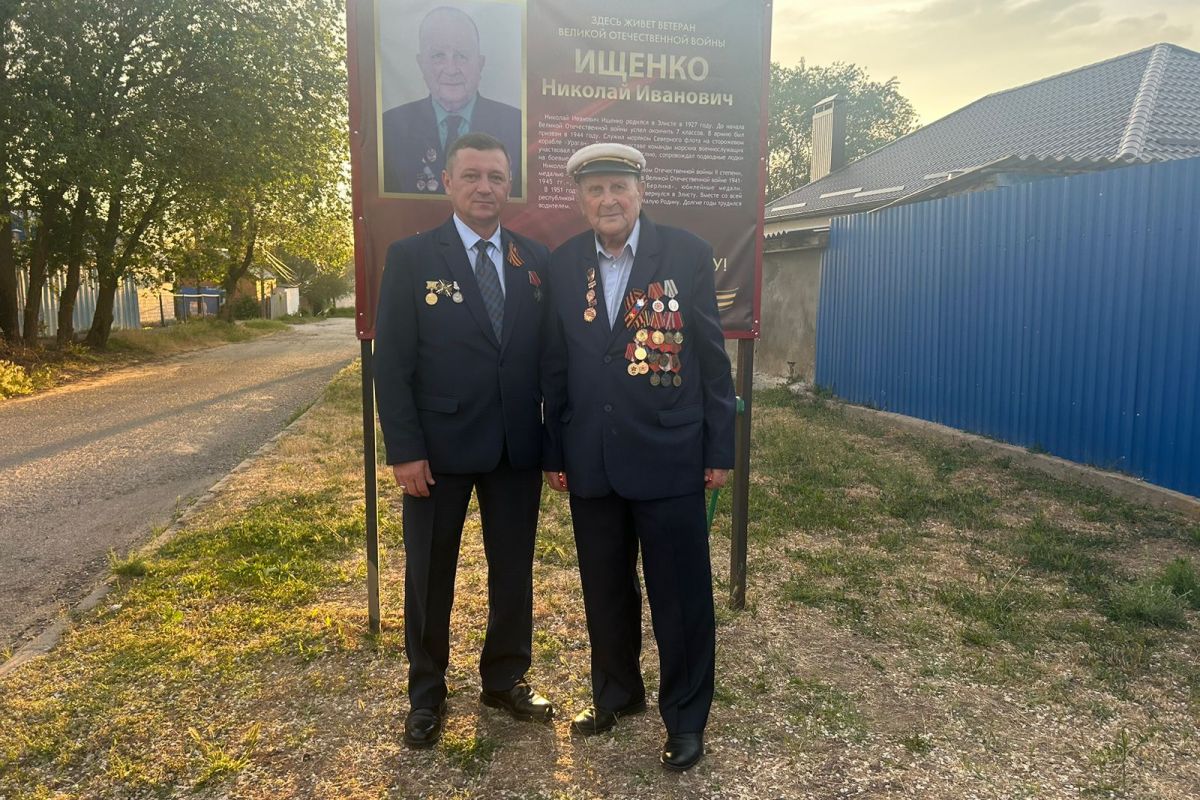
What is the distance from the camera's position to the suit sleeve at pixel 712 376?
8.98ft

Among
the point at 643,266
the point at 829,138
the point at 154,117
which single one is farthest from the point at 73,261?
the point at 829,138

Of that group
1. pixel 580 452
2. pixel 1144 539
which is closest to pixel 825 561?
pixel 1144 539

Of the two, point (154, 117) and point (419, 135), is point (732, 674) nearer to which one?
point (419, 135)

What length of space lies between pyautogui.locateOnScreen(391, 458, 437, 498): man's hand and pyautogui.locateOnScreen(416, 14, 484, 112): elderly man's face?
1.64 meters

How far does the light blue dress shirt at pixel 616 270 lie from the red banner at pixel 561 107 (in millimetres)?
950

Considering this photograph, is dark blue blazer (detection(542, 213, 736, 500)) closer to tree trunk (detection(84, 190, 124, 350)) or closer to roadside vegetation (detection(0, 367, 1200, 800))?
roadside vegetation (detection(0, 367, 1200, 800))

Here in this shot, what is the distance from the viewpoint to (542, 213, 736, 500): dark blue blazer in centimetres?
267

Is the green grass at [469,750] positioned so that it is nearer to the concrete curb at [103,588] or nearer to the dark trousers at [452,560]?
the dark trousers at [452,560]

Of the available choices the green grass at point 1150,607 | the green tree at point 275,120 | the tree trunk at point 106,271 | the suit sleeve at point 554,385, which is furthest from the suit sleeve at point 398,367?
the tree trunk at point 106,271

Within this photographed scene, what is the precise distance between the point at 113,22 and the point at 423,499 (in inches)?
595

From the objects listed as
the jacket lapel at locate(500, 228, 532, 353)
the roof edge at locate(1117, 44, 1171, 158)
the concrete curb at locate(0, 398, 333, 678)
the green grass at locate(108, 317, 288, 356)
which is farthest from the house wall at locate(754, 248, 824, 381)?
the green grass at locate(108, 317, 288, 356)

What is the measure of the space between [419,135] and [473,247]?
0.91 metres

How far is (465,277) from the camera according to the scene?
284 cm

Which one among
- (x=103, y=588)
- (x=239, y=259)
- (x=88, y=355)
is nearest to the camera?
(x=103, y=588)
